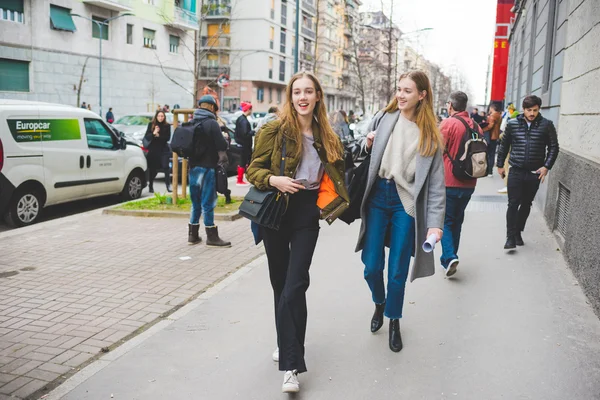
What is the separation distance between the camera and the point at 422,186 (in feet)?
13.3

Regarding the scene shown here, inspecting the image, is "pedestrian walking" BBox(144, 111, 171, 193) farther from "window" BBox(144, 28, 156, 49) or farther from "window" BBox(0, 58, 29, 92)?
"window" BBox(144, 28, 156, 49)

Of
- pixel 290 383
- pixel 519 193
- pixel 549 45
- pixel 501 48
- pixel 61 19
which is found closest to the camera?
pixel 290 383

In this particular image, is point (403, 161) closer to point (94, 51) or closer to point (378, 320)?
point (378, 320)

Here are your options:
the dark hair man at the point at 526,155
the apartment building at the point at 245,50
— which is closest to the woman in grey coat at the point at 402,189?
the dark hair man at the point at 526,155

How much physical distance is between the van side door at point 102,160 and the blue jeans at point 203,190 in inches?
149

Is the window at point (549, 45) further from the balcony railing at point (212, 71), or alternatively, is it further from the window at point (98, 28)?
the balcony railing at point (212, 71)

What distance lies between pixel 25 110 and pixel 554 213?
7.83 meters

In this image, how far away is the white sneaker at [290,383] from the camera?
352 centimetres

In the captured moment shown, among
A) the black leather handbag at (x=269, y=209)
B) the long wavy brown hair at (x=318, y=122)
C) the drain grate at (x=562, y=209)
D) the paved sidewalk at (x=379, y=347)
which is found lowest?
the paved sidewalk at (x=379, y=347)

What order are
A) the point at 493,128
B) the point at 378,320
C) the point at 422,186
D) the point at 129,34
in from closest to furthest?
1. the point at 422,186
2. the point at 378,320
3. the point at 493,128
4. the point at 129,34

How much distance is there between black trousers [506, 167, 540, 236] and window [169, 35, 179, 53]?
3856 centimetres

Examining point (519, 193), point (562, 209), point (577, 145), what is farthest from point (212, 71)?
point (577, 145)

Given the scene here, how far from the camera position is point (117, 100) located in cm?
3716

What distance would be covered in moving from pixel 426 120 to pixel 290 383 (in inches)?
77.1
